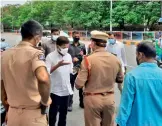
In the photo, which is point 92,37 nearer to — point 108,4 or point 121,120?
point 121,120

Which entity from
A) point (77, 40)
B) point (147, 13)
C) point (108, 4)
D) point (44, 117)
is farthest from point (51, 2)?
point (44, 117)

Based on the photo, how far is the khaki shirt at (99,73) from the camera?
15.4 feet

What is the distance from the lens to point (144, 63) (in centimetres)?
377

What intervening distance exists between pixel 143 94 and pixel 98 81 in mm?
1082

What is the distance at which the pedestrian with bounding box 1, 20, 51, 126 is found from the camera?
11.7 feet

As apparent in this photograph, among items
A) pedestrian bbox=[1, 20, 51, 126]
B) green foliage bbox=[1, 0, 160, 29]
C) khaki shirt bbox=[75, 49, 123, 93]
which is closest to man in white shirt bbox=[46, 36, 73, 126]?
khaki shirt bbox=[75, 49, 123, 93]

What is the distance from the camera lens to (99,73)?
15.4ft

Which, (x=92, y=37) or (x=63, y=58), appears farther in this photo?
(x=63, y=58)

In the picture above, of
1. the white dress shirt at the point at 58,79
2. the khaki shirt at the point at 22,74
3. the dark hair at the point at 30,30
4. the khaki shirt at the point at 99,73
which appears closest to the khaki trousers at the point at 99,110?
the khaki shirt at the point at 99,73

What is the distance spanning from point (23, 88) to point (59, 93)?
208 cm

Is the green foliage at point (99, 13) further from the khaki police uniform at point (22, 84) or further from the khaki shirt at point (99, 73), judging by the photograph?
the khaki police uniform at point (22, 84)

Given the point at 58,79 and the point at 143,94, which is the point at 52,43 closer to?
the point at 58,79

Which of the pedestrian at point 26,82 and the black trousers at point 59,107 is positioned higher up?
the pedestrian at point 26,82

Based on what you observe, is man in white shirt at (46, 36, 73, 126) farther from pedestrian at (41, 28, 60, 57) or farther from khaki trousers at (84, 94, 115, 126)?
pedestrian at (41, 28, 60, 57)
